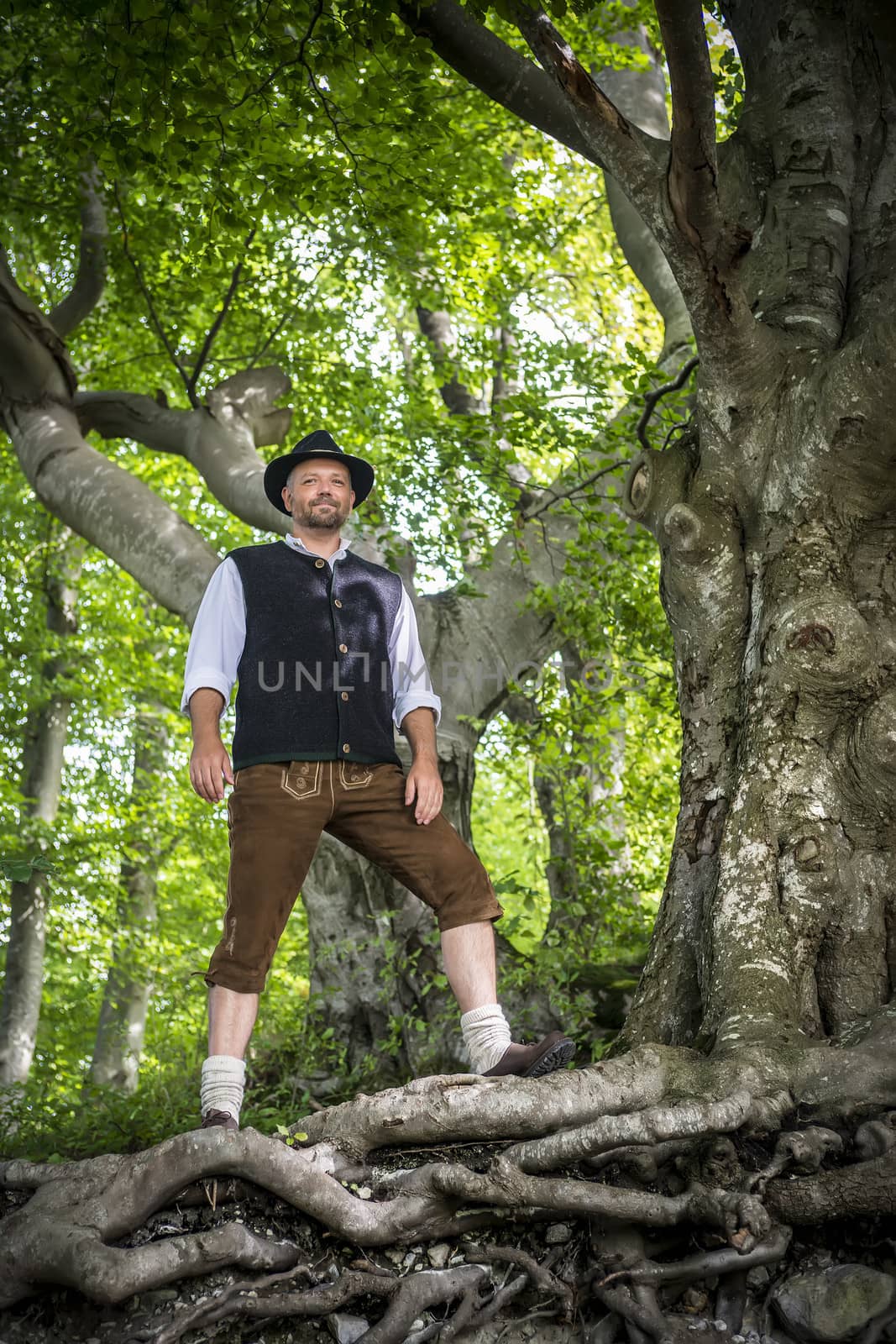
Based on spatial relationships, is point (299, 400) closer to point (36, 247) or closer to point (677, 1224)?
point (36, 247)

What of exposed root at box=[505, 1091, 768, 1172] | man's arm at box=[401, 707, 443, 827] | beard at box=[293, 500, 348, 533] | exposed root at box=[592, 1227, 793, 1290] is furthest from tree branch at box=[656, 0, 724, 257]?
exposed root at box=[592, 1227, 793, 1290]

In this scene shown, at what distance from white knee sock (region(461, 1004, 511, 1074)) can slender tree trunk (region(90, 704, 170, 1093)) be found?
10.5 m

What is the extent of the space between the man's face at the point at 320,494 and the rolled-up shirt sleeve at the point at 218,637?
365mm

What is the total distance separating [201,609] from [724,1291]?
265cm

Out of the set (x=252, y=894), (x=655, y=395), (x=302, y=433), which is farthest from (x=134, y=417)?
(x=252, y=894)

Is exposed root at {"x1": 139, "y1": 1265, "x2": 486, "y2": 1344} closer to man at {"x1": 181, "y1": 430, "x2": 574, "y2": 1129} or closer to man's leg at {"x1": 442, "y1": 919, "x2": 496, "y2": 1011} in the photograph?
man at {"x1": 181, "y1": 430, "x2": 574, "y2": 1129}

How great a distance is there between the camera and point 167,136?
19.5 ft

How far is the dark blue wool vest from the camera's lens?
3705 mm

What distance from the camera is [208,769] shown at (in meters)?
3.63

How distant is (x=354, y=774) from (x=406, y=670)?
59cm

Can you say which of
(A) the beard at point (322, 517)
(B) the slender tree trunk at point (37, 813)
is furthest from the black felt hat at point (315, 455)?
(B) the slender tree trunk at point (37, 813)

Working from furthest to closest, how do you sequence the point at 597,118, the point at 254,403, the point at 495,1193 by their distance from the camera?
the point at 254,403, the point at 597,118, the point at 495,1193

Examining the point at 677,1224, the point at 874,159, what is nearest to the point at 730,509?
the point at 874,159

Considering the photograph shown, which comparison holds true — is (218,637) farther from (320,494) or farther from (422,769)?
(422,769)
